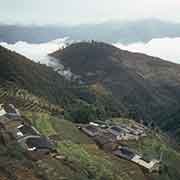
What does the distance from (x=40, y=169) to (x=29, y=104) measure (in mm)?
32902

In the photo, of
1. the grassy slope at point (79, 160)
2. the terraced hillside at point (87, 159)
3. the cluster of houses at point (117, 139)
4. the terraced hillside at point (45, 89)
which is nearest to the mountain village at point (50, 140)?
the cluster of houses at point (117, 139)

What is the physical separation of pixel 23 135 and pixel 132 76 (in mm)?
118096

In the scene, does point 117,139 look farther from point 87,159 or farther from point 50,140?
point 87,159

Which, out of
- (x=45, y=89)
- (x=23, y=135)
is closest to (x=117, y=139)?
(x=23, y=135)

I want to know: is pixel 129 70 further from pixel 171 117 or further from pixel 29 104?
pixel 29 104

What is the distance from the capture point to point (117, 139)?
5212 centimetres

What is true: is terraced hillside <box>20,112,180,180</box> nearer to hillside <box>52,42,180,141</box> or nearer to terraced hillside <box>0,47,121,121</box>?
terraced hillside <box>0,47,121,121</box>

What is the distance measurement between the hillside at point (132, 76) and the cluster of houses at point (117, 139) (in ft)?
162

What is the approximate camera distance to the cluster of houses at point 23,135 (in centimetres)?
3550

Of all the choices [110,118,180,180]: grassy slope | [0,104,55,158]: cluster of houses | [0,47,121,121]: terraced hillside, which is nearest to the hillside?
[0,47,121,121]: terraced hillside

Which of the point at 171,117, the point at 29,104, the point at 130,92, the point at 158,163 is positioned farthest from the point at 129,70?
the point at 158,163

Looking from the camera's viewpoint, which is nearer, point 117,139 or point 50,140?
point 50,140

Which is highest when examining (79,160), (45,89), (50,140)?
(50,140)

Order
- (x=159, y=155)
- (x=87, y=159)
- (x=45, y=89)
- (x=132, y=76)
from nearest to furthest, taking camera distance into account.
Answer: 1. (x=87, y=159)
2. (x=159, y=155)
3. (x=45, y=89)
4. (x=132, y=76)
